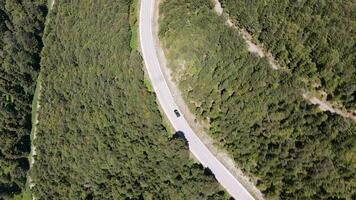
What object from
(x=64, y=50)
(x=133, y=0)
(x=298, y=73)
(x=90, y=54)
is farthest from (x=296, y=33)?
(x=64, y=50)

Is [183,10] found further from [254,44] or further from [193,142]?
[193,142]

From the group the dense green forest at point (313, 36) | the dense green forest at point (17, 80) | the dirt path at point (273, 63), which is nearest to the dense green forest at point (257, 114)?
the dirt path at point (273, 63)

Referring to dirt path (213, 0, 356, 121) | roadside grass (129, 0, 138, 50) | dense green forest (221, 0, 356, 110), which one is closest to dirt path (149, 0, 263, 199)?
roadside grass (129, 0, 138, 50)

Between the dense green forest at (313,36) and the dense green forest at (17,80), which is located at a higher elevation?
the dense green forest at (313,36)

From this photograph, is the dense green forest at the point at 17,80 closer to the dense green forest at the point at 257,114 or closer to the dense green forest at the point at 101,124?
the dense green forest at the point at 101,124

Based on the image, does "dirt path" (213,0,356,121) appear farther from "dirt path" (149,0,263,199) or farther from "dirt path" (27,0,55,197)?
"dirt path" (27,0,55,197)
